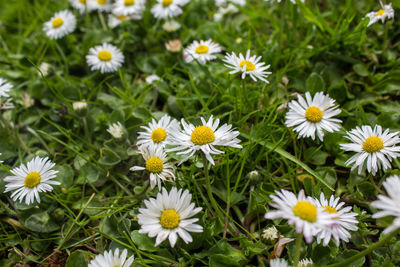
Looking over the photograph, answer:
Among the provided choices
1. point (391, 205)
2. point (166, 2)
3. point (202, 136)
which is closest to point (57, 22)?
point (166, 2)

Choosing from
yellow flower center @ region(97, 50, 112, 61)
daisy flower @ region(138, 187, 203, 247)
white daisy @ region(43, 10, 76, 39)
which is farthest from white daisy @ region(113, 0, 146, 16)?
daisy flower @ region(138, 187, 203, 247)

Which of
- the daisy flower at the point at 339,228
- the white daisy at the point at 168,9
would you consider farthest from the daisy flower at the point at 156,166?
the white daisy at the point at 168,9

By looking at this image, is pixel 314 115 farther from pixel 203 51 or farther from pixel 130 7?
pixel 130 7

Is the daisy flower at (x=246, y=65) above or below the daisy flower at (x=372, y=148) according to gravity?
above

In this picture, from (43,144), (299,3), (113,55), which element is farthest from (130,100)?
(299,3)

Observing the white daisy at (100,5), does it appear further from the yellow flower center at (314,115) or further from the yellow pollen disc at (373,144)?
the yellow pollen disc at (373,144)

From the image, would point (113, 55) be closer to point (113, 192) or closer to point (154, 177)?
point (113, 192)

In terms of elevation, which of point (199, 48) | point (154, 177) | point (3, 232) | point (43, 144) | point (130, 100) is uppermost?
point (199, 48)
